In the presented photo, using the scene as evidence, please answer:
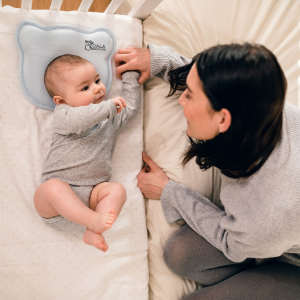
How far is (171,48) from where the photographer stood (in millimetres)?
1068

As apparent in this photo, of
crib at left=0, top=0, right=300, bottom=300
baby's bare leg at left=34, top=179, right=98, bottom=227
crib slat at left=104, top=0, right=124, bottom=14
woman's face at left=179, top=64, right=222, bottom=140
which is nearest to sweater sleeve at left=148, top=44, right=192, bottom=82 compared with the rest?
crib at left=0, top=0, right=300, bottom=300

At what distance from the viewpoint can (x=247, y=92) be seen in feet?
2.02

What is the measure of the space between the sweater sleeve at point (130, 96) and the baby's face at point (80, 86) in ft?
0.46

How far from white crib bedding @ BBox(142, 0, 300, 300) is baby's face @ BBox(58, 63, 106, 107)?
298 mm

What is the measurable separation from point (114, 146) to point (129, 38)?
467 mm

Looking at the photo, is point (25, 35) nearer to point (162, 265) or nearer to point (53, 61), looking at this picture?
point (53, 61)

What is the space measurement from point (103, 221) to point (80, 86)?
0.47 meters

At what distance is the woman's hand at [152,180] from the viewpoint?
108 cm

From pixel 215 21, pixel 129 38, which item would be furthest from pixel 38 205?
pixel 215 21

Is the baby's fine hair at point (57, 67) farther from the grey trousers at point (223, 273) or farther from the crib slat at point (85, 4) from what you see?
the grey trousers at point (223, 273)

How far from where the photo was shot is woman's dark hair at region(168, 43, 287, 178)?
610mm

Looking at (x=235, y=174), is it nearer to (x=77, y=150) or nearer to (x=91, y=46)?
(x=77, y=150)

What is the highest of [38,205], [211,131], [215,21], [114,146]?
[215,21]

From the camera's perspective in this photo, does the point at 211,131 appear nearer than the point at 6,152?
Yes
